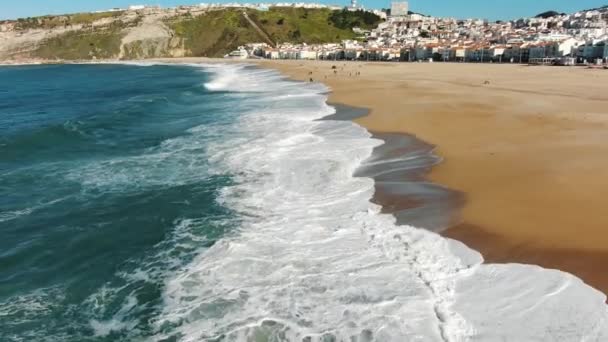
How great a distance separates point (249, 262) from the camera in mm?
9133

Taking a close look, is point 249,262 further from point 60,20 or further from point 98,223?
point 60,20

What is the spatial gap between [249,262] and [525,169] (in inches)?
316

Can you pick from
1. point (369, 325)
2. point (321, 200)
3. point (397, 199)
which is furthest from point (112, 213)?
point (369, 325)

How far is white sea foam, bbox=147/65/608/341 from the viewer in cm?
659

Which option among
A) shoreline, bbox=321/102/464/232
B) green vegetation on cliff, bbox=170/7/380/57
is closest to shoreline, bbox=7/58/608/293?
shoreline, bbox=321/102/464/232

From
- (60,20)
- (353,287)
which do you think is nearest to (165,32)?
(60,20)

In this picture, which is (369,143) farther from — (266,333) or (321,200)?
(266,333)

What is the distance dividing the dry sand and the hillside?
134 m

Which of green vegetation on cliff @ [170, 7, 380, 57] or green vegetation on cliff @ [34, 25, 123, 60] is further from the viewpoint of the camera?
green vegetation on cliff @ [34, 25, 123, 60]

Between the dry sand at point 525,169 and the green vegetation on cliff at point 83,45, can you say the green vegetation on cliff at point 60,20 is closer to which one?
the green vegetation on cliff at point 83,45

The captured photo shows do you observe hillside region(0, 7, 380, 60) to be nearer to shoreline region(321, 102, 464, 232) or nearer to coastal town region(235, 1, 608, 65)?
coastal town region(235, 1, 608, 65)

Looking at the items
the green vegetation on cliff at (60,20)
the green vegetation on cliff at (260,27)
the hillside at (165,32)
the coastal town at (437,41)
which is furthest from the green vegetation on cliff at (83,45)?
the green vegetation on cliff at (260,27)

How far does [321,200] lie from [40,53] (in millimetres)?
176084

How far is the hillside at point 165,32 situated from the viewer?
15738cm
